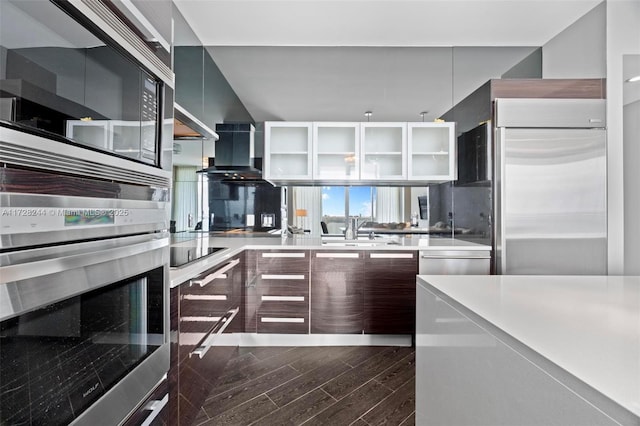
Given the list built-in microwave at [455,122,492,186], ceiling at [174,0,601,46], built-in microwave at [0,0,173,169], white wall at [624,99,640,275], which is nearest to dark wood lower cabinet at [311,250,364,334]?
built-in microwave at [455,122,492,186]

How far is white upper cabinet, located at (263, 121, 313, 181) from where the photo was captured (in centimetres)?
311

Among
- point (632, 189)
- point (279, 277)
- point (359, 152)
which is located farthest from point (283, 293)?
point (632, 189)

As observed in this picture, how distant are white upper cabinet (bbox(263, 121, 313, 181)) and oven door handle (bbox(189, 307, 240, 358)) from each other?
4.65 feet

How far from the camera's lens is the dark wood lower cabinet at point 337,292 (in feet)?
8.64

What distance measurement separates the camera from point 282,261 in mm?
2641

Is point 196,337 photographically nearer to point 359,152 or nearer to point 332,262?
point 332,262

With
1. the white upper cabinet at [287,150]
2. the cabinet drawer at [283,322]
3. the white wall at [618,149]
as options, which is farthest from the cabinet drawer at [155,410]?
the white wall at [618,149]

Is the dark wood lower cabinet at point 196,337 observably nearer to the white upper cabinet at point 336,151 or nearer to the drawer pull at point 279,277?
the drawer pull at point 279,277

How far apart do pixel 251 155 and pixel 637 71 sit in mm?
3273

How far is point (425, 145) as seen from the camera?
10.3 ft

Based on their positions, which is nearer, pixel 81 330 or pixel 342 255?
pixel 81 330

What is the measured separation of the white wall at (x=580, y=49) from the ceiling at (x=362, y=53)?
0.08 metres

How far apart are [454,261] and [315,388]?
1.49 meters

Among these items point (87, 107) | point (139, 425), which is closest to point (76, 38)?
point (87, 107)
